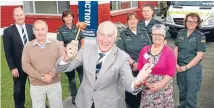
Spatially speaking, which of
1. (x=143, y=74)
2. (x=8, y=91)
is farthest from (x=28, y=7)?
(x=143, y=74)

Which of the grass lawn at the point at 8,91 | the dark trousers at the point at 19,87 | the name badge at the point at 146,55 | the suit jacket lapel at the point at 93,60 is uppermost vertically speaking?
the suit jacket lapel at the point at 93,60

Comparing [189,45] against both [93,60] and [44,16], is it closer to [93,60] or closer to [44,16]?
[93,60]

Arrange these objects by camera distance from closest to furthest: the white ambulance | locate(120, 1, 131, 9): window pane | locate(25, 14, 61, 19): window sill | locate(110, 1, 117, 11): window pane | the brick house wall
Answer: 1. the white ambulance
2. the brick house wall
3. locate(25, 14, 61, 19): window sill
4. locate(110, 1, 117, 11): window pane
5. locate(120, 1, 131, 9): window pane

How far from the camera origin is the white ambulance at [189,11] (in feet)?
36.2

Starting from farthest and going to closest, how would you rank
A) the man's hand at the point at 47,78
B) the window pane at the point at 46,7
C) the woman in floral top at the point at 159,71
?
the window pane at the point at 46,7
the man's hand at the point at 47,78
the woman in floral top at the point at 159,71

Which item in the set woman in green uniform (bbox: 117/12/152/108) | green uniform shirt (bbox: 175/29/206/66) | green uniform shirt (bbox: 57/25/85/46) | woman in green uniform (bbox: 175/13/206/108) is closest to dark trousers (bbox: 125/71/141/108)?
woman in green uniform (bbox: 117/12/152/108)

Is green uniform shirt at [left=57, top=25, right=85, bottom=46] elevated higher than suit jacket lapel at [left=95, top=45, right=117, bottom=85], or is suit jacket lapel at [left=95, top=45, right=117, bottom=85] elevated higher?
green uniform shirt at [left=57, top=25, right=85, bottom=46]

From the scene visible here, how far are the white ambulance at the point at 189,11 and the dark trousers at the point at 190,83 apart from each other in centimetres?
681

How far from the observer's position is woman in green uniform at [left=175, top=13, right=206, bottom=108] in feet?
14.7

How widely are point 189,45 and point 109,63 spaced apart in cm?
205

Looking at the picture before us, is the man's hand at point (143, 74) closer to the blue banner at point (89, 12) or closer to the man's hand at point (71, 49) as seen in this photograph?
the man's hand at point (71, 49)

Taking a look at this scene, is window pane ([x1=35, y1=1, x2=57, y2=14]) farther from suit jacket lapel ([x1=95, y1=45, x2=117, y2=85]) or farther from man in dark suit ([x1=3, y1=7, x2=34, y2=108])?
suit jacket lapel ([x1=95, y1=45, x2=117, y2=85])

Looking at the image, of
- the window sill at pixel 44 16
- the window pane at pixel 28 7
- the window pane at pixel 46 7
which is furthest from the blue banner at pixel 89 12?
the window pane at pixel 28 7

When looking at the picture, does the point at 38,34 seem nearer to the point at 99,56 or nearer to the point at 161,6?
the point at 99,56
